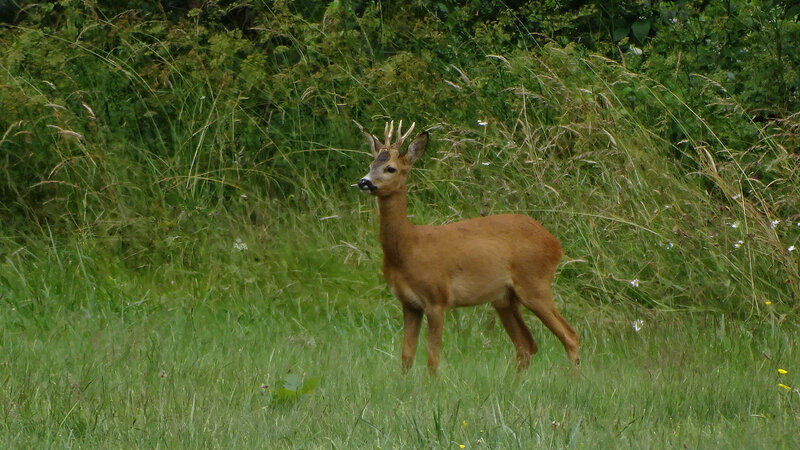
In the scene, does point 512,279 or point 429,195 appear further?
point 429,195

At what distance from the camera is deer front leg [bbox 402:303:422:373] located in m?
5.66

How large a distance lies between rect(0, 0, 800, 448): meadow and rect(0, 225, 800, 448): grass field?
2 centimetres

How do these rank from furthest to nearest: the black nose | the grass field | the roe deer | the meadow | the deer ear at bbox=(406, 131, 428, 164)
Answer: the deer ear at bbox=(406, 131, 428, 164)
the roe deer
the black nose
the meadow
the grass field

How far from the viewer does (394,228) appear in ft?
18.6

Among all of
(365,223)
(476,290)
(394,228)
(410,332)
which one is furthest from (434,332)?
(365,223)

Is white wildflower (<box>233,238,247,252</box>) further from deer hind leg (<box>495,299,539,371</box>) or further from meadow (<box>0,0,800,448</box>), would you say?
deer hind leg (<box>495,299,539,371</box>)

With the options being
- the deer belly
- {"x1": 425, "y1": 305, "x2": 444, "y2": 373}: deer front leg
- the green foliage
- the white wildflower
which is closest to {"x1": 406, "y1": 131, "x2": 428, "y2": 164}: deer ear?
the deer belly

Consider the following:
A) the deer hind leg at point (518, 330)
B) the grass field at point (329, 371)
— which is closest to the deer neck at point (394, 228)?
the grass field at point (329, 371)

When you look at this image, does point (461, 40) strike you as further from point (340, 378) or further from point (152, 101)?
point (340, 378)

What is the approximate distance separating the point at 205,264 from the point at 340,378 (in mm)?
2696

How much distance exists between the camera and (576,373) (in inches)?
216

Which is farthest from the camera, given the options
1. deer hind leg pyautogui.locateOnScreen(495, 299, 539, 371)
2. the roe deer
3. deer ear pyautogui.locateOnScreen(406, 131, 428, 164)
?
deer hind leg pyautogui.locateOnScreen(495, 299, 539, 371)

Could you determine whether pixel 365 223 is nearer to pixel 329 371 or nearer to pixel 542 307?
pixel 542 307

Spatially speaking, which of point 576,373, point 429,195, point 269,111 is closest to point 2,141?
point 269,111
